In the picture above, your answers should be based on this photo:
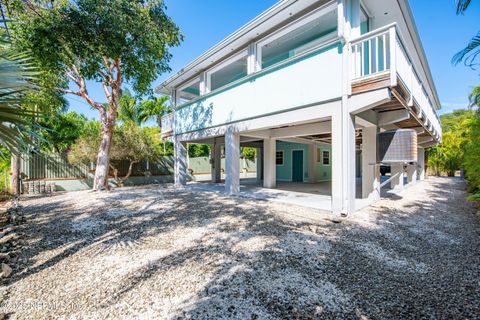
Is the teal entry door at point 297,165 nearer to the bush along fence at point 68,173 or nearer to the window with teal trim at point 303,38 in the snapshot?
the window with teal trim at point 303,38

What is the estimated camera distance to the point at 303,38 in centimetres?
857

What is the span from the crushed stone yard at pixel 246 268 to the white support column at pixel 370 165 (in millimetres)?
1792

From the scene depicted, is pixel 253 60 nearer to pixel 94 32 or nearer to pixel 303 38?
pixel 303 38

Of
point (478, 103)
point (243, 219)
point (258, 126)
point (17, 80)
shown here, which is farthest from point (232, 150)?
point (478, 103)

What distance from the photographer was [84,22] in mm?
4961

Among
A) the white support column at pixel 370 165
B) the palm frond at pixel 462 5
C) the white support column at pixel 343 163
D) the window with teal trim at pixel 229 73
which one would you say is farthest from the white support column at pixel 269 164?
the palm frond at pixel 462 5

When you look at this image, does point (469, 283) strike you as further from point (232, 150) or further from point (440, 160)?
point (440, 160)

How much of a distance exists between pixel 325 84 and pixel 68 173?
1363cm

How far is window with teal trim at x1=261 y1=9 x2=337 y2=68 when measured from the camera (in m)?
7.44

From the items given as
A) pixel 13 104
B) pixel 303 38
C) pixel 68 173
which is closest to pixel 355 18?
pixel 303 38

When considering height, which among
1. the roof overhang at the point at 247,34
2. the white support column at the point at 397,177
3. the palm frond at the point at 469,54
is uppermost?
the roof overhang at the point at 247,34

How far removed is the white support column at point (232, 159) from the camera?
8.98 m

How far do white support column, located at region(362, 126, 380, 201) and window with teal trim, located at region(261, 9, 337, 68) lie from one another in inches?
139

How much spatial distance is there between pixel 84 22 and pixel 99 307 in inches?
226
